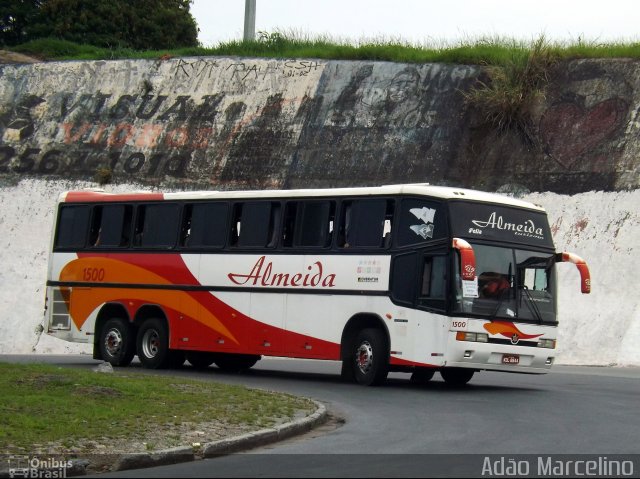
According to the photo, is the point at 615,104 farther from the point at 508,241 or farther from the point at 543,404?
the point at 543,404

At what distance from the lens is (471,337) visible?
734 inches

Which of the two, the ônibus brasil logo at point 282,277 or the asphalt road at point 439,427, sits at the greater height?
the ônibus brasil logo at point 282,277

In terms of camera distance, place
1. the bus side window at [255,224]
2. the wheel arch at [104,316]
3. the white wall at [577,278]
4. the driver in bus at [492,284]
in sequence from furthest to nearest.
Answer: the white wall at [577,278], the wheel arch at [104,316], the bus side window at [255,224], the driver in bus at [492,284]

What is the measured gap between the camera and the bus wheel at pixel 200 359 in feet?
80.6

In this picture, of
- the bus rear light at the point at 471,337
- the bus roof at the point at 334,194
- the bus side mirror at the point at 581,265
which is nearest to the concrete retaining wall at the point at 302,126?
the bus roof at the point at 334,194

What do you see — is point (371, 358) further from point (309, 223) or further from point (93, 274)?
point (93, 274)

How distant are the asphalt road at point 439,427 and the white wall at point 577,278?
13.3 feet

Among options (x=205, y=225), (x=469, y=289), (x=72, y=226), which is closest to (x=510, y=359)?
(x=469, y=289)

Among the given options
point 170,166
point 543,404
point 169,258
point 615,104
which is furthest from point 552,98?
point 543,404

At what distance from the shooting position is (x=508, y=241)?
19531 mm

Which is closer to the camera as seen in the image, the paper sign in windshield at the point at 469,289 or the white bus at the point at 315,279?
the paper sign in windshield at the point at 469,289

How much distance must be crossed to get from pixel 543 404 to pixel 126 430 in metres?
7.10

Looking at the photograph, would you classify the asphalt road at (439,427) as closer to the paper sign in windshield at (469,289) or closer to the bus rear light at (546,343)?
the bus rear light at (546,343)

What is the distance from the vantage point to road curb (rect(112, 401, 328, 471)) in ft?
35.5
